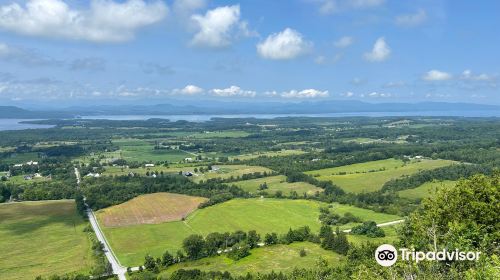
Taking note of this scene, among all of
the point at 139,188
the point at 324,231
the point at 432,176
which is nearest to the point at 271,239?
the point at 324,231

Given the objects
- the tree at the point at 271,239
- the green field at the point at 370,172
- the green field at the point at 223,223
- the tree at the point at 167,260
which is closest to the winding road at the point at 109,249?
the green field at the point at 223,223

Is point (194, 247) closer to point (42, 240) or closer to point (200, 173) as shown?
point (42, 240)

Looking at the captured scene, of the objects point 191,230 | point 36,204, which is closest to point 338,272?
point 191,230

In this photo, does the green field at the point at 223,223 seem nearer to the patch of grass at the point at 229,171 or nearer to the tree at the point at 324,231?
the tree at the point at 324,231

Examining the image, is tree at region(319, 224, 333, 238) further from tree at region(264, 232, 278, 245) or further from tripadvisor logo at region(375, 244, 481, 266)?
tripadvisor logo at region(375, 244, 481, 266)

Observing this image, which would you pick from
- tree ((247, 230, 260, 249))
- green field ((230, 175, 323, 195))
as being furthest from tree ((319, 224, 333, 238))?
green field ((230, 175, 323, 195))

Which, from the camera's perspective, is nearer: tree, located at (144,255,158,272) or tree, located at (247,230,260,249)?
tree, located at (144,255,158,272)
